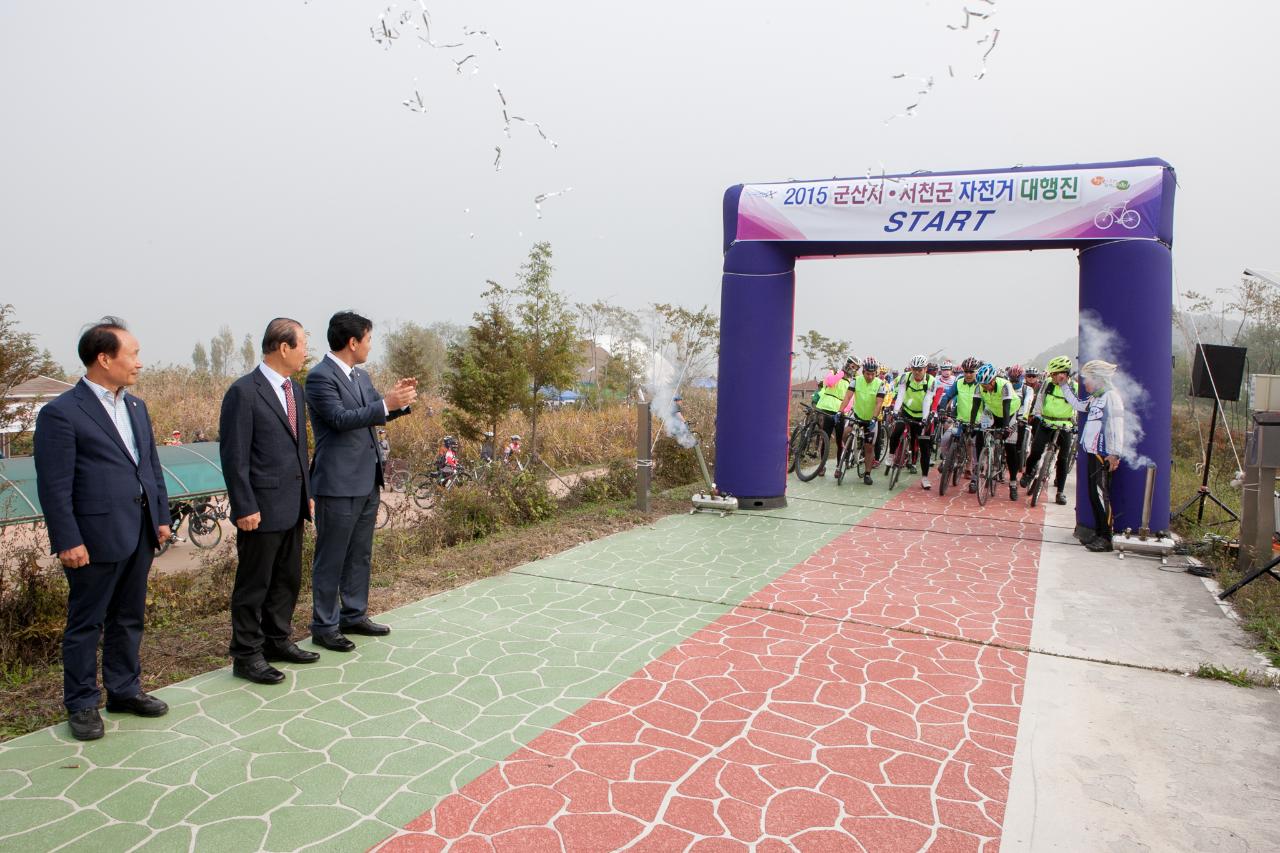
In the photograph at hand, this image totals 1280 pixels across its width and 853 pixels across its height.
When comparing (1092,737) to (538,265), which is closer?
(1092,737)

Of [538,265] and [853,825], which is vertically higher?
[538,265]

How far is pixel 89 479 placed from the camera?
2959 mm

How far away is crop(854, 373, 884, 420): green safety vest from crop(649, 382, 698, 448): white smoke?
2349 mm

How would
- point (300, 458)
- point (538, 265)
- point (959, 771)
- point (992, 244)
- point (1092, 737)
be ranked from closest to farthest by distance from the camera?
1. point (959, 771)
2. point (1092, 737)
3. point (300, 458)
4. point (992, 244)
5. point (538, 265)

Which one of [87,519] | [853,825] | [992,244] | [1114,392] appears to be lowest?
[853,825]

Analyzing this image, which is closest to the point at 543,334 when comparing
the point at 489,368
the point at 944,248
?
the point at 489,368

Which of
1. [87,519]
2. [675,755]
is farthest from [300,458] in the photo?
[675,755]

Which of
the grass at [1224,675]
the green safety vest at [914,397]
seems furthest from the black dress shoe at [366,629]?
the green safety vest at [914,397]

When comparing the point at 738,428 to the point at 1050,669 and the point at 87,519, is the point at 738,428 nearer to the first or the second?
the point at 1050,669

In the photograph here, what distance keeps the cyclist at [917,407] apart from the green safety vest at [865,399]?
0.99ft

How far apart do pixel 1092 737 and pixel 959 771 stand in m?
0.72

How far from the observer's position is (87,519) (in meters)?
2.95

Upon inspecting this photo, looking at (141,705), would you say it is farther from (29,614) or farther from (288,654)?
(29,614)

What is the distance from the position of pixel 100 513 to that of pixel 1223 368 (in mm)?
8853
